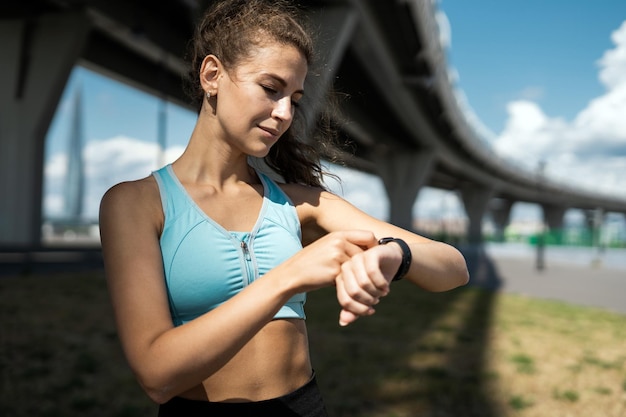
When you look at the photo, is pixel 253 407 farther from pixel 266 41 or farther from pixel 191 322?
pixel 266 41

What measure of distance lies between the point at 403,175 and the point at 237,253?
155ft

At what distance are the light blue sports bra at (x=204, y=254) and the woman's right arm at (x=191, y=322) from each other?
0.08 metres

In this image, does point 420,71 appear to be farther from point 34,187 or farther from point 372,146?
point 372,146

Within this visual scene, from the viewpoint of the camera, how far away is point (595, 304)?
50.9 ft

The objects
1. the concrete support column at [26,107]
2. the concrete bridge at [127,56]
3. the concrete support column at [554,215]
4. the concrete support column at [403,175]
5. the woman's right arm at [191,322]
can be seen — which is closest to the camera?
the woman's right arm at [191,322]

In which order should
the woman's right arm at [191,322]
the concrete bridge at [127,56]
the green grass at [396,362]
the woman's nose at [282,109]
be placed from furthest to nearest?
the concrete bridge at [127,56], the green grass at [396,362], the woman's nose at [282,109], the woman's right arm at [191,322]

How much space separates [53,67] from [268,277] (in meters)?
23.1

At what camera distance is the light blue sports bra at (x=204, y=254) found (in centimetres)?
149

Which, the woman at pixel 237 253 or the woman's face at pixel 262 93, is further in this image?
the woman's face at pixel 262 93

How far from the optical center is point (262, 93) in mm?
1556

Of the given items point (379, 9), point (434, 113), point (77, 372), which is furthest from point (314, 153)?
point (434, 113)

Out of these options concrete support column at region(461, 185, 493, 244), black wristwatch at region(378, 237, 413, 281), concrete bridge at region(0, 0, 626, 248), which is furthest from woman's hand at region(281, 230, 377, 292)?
concrete support column at region(461, 185, 493, 244)

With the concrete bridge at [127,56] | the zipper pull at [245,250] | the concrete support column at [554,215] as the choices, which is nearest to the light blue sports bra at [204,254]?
the zipper pull at [245,250]

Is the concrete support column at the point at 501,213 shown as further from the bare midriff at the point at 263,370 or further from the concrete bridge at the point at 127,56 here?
the bare midriff at the point at 263,370
